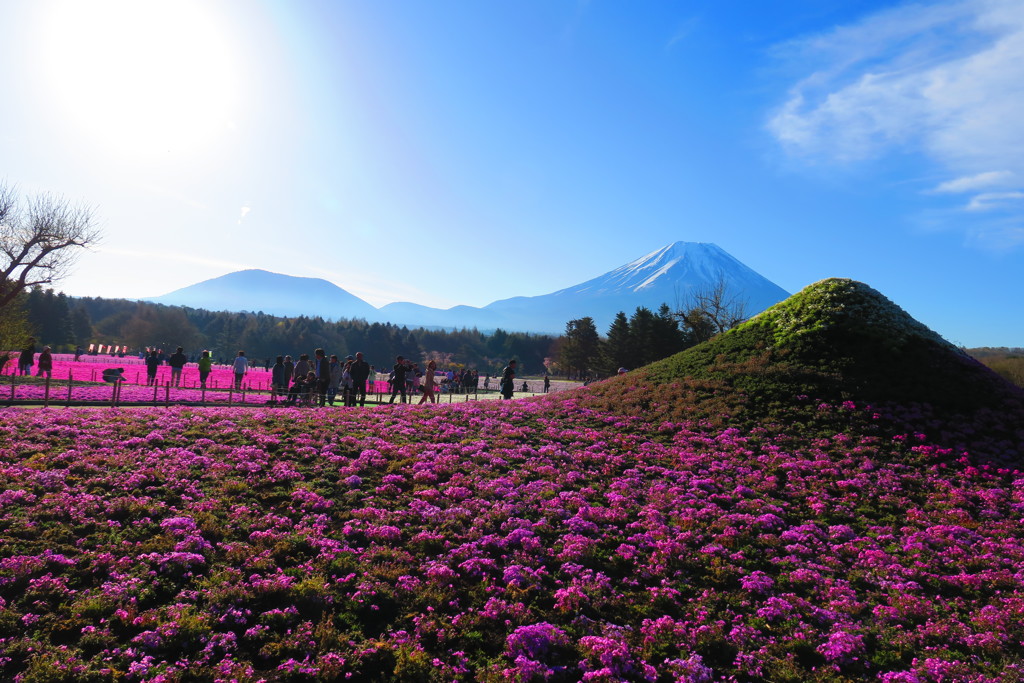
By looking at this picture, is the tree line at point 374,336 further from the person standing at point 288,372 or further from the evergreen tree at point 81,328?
the person standing at point 288,372

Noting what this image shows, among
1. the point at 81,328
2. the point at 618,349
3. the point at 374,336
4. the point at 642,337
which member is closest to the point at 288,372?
the point at 642,337

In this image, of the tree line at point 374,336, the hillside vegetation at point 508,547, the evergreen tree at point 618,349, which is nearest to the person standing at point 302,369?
the hillside vegetation at point 508,547

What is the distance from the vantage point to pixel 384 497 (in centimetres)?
1100

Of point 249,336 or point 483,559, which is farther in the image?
point 249,336

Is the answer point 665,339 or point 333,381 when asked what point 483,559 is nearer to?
point 333,381

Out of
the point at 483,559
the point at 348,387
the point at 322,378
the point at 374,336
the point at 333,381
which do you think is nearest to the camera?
the point at 483,559

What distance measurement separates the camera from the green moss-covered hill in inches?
717

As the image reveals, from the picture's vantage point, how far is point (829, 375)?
20.2 metres

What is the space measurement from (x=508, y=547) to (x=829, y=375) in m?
16.2

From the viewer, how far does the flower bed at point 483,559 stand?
20.7 ft

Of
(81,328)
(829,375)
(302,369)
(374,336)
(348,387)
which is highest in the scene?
(374,336)

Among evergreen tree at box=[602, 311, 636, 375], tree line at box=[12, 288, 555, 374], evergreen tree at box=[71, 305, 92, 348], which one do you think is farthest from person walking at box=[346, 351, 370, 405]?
evergreen tree at box=[71, 305, 92, 348]

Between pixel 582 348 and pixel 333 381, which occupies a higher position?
pixel 582 348

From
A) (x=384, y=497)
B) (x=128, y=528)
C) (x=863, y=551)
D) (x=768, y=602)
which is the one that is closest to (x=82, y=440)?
(x=128, y=528)
